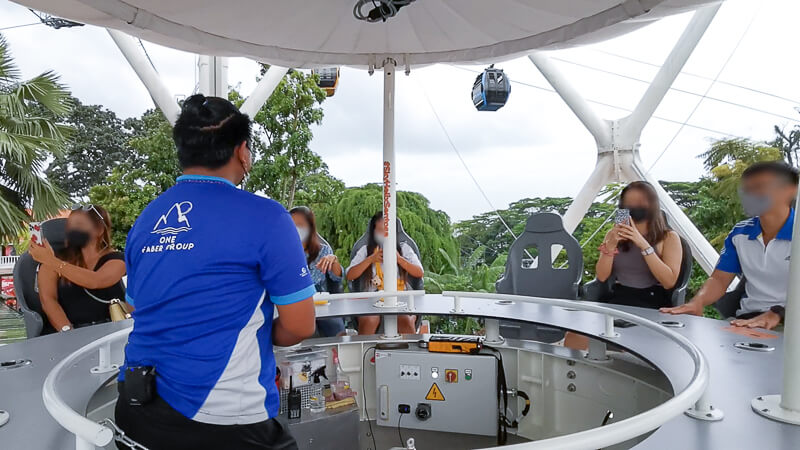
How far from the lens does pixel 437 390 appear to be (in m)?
2.84

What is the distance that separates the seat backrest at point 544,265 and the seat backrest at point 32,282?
3.32 metres

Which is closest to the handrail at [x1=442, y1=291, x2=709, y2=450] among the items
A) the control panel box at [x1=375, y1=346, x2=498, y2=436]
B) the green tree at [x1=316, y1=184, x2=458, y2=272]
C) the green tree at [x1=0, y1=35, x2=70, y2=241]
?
the control panel box at [x1=375, y1=346, x2=498, y2=436]

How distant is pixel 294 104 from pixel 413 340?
8081mm

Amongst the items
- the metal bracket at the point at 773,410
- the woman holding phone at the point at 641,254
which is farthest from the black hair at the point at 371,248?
the metal bracket at the point at 773,410

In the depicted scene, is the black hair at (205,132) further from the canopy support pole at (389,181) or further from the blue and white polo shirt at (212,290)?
the canopy support pole at (389,181)

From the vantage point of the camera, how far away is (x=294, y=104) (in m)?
10.3

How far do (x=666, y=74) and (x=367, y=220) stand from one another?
5.56 metres

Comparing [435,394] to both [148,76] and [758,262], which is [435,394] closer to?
[758,262]

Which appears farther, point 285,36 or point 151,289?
point 285,36

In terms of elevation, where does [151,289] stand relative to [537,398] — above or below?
above

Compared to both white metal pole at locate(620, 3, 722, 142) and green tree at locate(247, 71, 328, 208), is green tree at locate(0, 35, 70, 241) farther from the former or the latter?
white metal pole at locate(620, 3, 722, 142)

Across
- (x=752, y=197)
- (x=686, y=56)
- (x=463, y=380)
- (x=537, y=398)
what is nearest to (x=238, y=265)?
(x=463, y=380)

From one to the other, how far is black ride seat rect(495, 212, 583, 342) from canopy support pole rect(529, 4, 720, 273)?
7.59 feet

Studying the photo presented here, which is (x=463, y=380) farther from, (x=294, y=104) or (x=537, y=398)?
(x=294, y=104)
